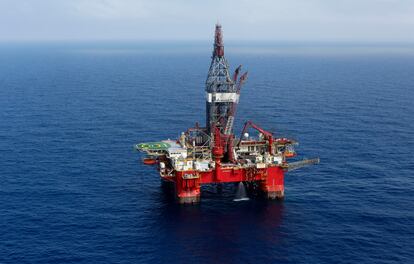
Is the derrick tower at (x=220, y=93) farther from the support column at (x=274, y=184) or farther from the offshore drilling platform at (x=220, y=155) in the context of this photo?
the support column at (x=274, y=184)

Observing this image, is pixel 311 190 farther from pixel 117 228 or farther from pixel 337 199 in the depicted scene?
pixel 117 228

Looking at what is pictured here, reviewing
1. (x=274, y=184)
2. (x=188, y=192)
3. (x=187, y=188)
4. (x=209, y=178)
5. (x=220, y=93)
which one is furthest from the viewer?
(x=220, y=93)

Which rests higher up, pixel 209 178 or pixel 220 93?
pixel 220 93

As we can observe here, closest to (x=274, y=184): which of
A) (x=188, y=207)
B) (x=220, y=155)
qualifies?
(x=220, y=155)

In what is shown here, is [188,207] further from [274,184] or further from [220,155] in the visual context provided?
[274,184]

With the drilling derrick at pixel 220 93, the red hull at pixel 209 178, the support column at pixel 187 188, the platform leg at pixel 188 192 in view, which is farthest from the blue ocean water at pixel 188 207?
the drilling derrick at pixel 220 93

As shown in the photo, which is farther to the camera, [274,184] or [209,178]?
[274,184]

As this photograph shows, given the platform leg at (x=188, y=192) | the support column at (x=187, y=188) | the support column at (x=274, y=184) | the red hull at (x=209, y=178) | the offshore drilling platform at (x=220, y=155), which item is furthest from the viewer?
the support column at (x=274, y=184)

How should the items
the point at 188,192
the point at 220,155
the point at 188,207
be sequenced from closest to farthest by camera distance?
the point at 188,207
the point at 188,192
the point at 220,155
